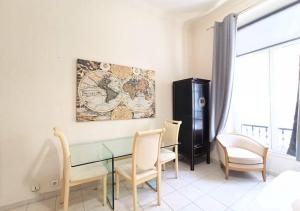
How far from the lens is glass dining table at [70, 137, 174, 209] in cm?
191

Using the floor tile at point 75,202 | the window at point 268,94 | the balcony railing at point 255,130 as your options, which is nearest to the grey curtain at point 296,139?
the window at point 268,94

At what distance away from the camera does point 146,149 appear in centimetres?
181

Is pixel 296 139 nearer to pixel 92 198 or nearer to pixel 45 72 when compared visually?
pixel 92 198

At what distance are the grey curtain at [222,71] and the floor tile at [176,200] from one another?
1338 millimetres

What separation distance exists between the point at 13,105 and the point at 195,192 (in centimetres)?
256

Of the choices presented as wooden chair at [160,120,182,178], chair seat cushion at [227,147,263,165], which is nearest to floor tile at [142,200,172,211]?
wooden chair at [160,120,182,178]

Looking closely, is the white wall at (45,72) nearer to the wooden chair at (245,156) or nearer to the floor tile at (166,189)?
the floor tile at (166,189)

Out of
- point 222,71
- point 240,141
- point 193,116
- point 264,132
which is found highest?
point 222,71

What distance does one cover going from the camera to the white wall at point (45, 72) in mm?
1928

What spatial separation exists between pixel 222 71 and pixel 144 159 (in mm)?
2138

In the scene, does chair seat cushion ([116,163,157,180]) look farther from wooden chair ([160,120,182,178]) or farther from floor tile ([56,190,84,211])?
floor tile ([56,190,84,211])

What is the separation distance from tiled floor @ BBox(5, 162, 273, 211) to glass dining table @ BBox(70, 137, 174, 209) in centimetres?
21

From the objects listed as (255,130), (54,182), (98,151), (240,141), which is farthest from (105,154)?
(255,130)

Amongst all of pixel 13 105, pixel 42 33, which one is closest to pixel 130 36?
pixel 42 33
